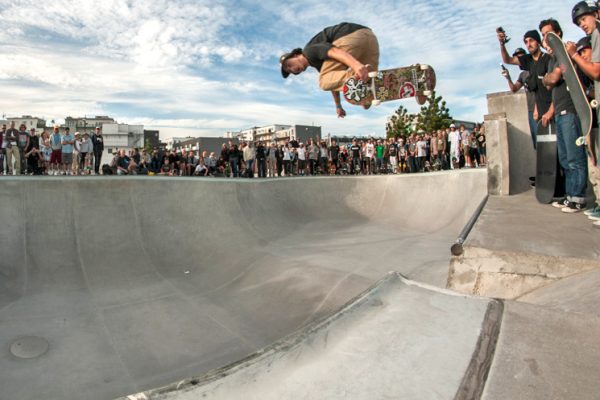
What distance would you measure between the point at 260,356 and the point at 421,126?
5261cm

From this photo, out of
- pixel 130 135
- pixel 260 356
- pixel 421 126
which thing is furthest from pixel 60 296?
pixel 130 135

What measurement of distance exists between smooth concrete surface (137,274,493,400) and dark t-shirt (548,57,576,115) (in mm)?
3171

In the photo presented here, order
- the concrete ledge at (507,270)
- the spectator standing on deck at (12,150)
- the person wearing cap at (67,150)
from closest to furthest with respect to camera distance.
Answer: the concrete ledge at (507,270), the spectator standing on deck at (12,150), the person wearing cap at (67,150)

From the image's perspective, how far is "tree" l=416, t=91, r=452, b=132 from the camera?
49.7 metres

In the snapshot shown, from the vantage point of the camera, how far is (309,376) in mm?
1570

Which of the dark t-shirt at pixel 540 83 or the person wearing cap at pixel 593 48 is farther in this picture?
the dark t-shirt at pixel 540 83

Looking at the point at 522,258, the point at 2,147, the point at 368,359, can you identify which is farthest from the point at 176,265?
the point at 2,147

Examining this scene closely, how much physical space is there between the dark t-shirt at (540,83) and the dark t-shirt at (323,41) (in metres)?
2.50

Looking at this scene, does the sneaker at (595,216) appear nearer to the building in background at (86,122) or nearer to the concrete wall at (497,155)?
the concrete wall at (497,155)

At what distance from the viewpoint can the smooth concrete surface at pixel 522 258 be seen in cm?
267

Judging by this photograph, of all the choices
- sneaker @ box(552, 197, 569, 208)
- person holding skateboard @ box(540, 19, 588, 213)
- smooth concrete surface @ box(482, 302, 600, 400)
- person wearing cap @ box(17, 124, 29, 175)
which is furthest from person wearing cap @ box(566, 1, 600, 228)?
person wearing cap @ box(17, 124, 29, 175)

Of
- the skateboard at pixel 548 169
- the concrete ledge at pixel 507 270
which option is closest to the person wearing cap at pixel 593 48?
the concrete ledge at pixel 507 270

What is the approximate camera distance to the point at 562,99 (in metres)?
4.13

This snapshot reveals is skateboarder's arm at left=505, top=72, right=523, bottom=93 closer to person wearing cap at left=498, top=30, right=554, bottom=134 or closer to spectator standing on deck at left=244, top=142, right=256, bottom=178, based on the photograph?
person wearing cap at left=498, top=30, right=554, bottom=134
